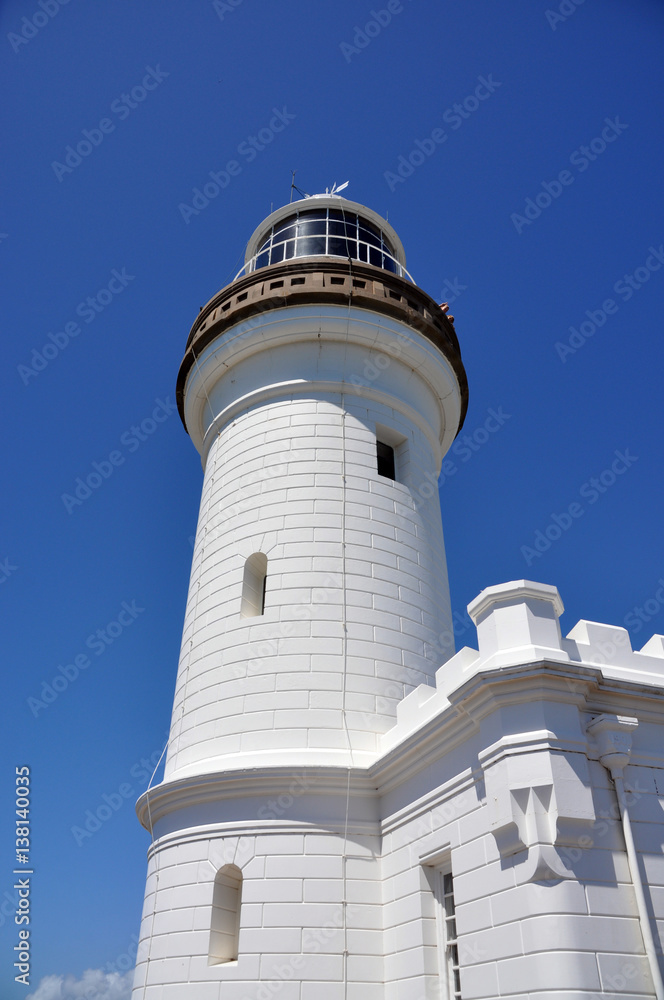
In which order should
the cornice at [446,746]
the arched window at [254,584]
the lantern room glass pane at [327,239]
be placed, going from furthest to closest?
the lantern room glass pane at [327,239]
the arched window at [254,584]
the cornice at [446,746]

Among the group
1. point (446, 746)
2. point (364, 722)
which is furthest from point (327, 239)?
point (446, 746)

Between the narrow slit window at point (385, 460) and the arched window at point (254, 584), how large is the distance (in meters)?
3.28

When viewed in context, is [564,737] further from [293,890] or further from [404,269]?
[404,269]

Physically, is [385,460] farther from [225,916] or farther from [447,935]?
[447,935]

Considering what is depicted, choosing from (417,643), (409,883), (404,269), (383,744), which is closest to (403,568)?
(417,643)

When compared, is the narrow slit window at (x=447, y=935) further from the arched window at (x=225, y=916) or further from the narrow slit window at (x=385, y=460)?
the narrow slit window at (x=385, y=460)

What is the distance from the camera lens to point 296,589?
11438 mm

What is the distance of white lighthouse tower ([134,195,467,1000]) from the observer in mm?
9469

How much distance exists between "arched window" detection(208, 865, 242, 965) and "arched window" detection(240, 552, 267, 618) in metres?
3.65

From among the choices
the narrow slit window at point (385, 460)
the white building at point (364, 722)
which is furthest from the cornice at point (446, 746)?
the narrow slit window at point (385, 460)

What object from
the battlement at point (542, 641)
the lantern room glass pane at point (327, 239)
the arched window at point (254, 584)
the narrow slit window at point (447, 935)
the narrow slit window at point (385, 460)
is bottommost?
the narrow slit window at point (447, 935)

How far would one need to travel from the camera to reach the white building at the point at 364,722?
6.75m

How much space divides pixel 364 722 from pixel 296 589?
7.19 feet

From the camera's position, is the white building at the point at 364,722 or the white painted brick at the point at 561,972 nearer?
the white painted brick at the point at 561,972
